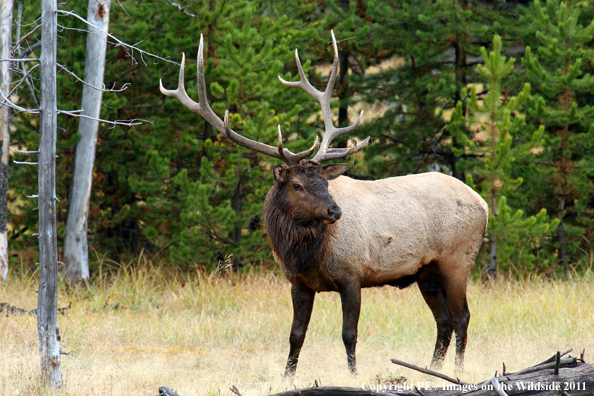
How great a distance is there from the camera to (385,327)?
7.42 m

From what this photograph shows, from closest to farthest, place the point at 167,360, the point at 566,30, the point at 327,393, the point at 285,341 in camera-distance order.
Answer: the point at 327,393 < the point at 167,360 < the point at 285,341 < the point at 566,30

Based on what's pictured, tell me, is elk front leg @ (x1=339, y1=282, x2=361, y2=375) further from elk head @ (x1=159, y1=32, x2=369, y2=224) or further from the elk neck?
elk head @ (x1=159, y1=32, x2=369, y2=224)

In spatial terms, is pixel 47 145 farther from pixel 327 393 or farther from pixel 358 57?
pixel 358 57

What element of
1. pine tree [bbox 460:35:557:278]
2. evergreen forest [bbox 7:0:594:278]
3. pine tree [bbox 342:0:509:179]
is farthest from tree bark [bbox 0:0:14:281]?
pine tree [bbox 460:35:557:278]

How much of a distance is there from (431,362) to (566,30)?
5.90 meters

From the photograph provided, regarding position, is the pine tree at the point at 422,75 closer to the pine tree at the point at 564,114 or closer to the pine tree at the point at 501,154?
the pine tree at the point at 564,114

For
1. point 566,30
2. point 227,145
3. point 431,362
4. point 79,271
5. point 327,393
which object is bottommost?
point 79,271

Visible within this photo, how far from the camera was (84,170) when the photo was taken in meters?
9.48

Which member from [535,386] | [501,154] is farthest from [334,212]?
[501,154]

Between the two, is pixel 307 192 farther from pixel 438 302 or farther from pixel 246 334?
pixel 246 334

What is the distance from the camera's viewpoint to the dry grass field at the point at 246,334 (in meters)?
5.47

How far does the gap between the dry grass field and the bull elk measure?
0.49 meters

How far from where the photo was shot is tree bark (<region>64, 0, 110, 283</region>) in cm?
Result: 938

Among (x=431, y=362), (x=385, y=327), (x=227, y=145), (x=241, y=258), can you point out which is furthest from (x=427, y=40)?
(x=431, y=362)
